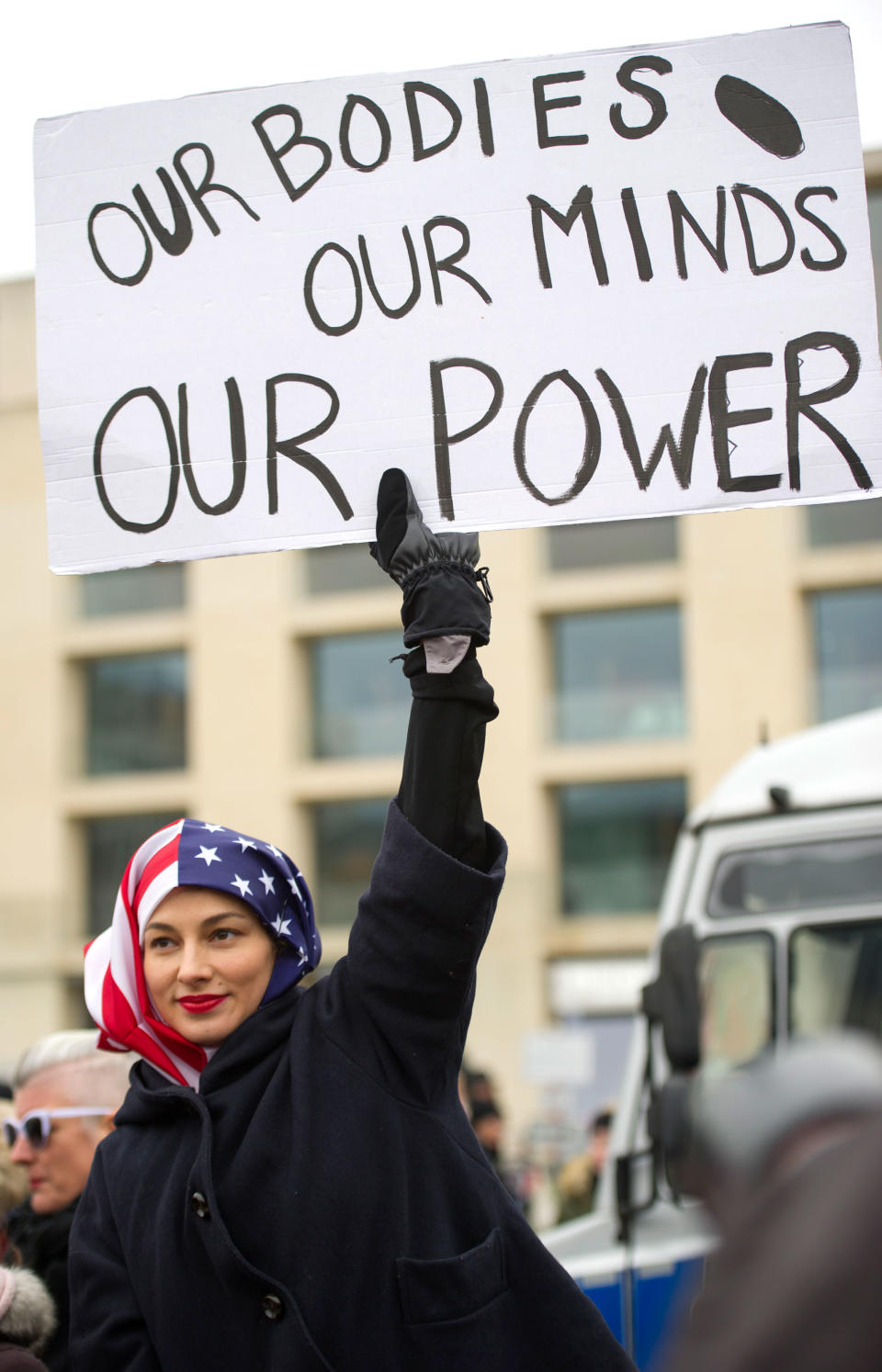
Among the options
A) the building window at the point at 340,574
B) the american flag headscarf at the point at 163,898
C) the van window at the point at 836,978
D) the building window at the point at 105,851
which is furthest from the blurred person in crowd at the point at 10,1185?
the building window at the point at 105,851

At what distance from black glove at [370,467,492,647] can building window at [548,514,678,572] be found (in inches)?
817

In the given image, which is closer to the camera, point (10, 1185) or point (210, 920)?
point (210, 920)

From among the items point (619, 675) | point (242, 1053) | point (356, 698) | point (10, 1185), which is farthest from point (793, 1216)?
point (356, 698)

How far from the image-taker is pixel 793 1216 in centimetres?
62

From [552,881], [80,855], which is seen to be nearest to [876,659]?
[552,881]

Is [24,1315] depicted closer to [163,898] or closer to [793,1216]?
[163,898]

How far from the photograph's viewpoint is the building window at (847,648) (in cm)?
2128

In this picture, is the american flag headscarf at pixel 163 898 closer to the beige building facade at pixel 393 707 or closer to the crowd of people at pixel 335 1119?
the crowd of people at pixel 335 1119

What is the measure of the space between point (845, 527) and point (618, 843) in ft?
18.6

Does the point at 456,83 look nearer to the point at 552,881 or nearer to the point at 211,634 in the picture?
the point at 552,881

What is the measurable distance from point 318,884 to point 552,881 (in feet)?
12.6

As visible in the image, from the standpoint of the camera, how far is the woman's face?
190cm

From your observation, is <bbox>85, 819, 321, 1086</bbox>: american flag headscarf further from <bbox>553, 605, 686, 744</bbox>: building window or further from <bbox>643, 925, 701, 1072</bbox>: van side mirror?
<bbox>553, 605, 686, 744</bbox>: building window

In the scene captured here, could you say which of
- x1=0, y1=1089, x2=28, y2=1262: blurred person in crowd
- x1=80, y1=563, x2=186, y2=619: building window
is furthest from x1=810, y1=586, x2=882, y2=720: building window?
x1=0, y1=1089, x2=28, y2=1262: blurred person in crowd
